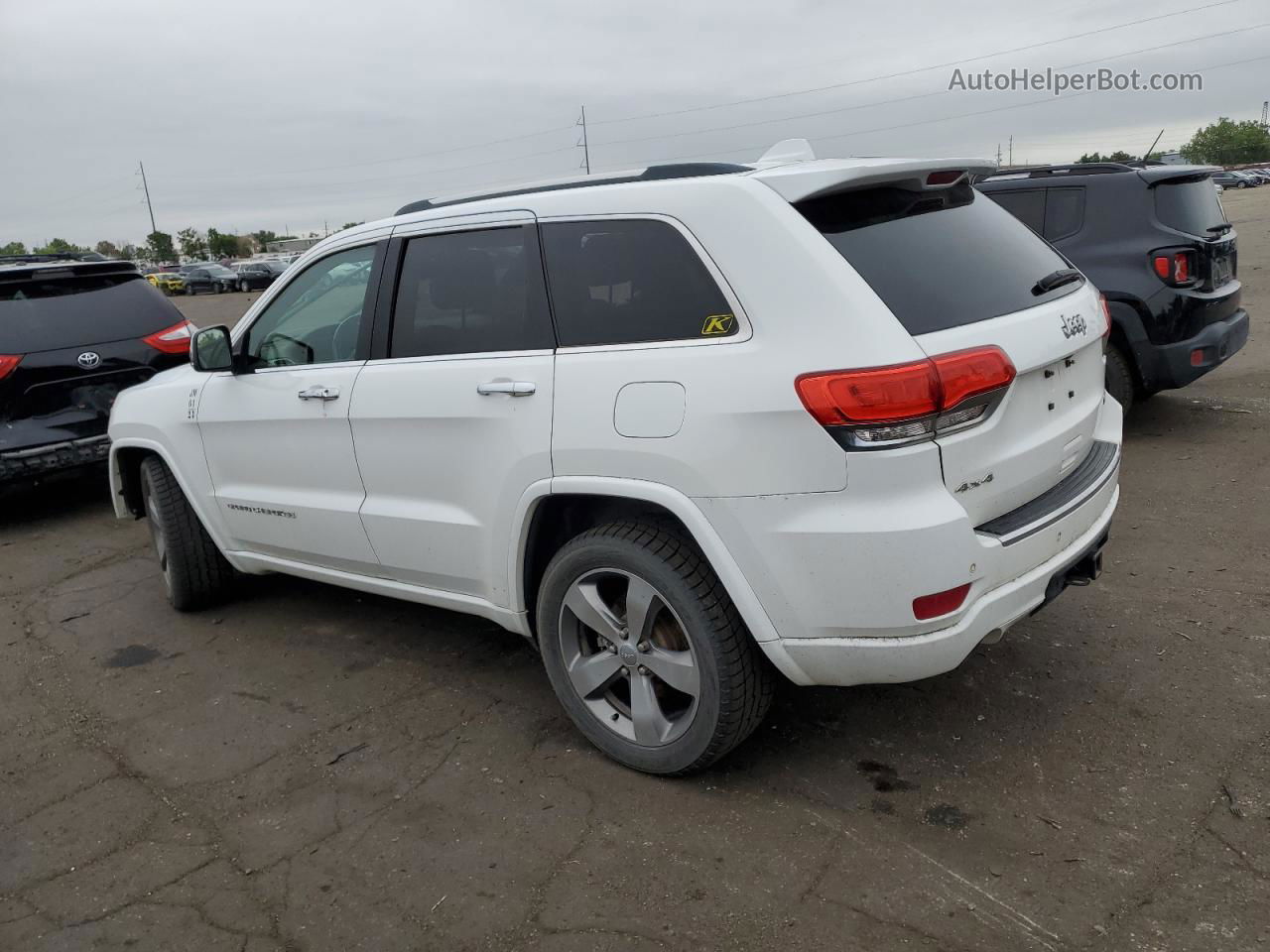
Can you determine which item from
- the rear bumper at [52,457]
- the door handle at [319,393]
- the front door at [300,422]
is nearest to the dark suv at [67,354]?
the rear bumper at [52,457]

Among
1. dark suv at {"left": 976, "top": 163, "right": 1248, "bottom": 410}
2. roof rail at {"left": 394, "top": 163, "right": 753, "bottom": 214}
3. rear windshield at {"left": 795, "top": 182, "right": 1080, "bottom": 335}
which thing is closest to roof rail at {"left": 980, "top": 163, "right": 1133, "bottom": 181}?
dark suv at {"left": 976, "top": 163, "right": 1248, "bottom": 410}

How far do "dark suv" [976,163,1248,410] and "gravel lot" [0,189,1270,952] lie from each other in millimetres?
2122

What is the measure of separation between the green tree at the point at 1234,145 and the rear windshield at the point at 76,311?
121268 mm

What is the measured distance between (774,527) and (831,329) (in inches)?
21.3

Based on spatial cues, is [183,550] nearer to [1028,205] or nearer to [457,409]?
[457,409]

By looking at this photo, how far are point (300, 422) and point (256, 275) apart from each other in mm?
48602

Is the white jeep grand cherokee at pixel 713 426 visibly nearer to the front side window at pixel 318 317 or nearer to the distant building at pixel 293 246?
the front side window at pixel 318 317

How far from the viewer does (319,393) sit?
3863 millimetres

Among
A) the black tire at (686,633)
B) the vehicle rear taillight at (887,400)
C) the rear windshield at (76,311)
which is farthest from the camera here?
the rear windshield at (76,311)

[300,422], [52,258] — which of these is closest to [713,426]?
[300,422]

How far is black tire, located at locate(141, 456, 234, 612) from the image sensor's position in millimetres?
4859

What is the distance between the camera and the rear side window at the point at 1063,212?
→ 270 inches

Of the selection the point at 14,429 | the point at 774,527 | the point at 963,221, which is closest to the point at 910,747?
the point at 774,527

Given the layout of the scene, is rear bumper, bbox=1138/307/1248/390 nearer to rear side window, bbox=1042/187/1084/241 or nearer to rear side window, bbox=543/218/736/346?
rear side window, bbox=1042/187/1084/241
